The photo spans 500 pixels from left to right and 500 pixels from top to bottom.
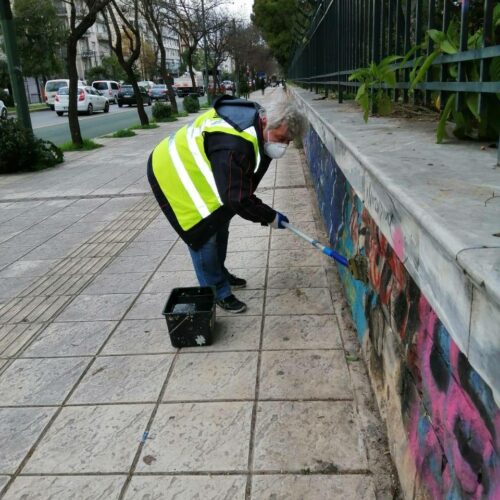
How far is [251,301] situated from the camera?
407 cm

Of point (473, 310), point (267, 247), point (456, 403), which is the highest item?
point (473, 310)

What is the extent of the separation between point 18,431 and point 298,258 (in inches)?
112

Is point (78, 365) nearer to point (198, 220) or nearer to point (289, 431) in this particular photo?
point (198, 220)

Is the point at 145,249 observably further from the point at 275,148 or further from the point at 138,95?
the point at 138,95

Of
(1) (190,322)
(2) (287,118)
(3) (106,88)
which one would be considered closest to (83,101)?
(3) (106,88)

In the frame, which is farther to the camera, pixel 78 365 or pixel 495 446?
pixel 78 365

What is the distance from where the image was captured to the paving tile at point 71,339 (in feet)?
11.3

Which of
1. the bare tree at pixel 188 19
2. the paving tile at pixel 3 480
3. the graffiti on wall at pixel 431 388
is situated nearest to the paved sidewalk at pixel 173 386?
the paving tile at pixel 3 480

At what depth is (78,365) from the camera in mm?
3289

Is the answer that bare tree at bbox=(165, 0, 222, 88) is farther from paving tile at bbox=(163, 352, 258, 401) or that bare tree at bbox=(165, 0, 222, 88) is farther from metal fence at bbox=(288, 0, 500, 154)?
paving tile at bbox=(163, 352, 258, 401)

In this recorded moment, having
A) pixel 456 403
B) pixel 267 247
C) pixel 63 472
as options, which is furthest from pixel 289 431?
pixel 267 247

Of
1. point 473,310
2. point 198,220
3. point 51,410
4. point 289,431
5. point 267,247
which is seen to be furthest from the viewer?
point 267,247

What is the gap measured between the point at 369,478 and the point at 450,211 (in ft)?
4.41

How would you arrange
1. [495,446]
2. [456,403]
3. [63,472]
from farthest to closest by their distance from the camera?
1. [63,472]
2. [456,403]
3. [495,446]
